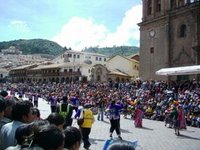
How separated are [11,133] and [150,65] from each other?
127ft

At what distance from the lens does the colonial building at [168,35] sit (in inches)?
1473

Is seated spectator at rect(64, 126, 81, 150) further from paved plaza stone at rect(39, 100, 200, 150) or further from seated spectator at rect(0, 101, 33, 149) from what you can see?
paved plaza stone at rect(39, 100, 200, 150)

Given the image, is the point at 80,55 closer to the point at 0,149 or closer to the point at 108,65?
the point at 108,65

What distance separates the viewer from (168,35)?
4044 centimetres

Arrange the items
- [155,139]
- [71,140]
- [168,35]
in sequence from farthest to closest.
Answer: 1. [168,35]
2. [155,139]
3. [71,140]

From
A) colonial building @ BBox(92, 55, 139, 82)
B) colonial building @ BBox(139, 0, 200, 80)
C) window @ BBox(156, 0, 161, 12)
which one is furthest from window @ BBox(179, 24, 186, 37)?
colonial building @ BBox(92, 55, 139, 82)

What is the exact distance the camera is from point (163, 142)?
15.0 m

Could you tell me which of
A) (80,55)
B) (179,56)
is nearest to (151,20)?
(179,56)

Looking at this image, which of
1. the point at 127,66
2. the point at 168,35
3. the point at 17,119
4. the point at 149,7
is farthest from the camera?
the point at 127,66

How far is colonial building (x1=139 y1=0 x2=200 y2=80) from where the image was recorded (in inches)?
1473

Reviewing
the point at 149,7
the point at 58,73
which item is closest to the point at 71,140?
the point at 149,7

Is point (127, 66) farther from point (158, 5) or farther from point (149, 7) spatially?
point (158, 5)

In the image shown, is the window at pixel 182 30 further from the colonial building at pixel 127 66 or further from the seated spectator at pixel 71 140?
the seated spectator at pixel 71 140

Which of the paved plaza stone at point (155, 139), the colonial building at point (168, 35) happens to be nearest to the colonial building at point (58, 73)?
the colonial building at point (168, 35)
